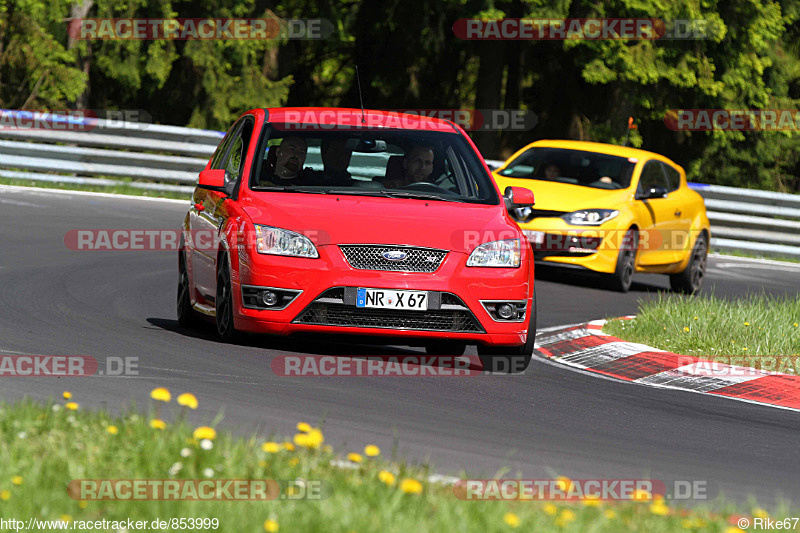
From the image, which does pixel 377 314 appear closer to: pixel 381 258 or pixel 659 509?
pixel 381 258

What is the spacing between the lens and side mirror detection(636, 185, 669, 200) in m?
16.6

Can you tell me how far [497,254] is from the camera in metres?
9.05

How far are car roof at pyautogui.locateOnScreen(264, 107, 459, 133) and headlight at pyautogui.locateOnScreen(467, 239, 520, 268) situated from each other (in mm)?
1631

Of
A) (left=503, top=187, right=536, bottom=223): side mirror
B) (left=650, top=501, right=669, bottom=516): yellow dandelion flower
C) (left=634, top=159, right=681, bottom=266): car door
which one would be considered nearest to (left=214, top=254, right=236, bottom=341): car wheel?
(left=503, top=187, right=536, bottom=223): side mirror

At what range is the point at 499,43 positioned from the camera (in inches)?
1294

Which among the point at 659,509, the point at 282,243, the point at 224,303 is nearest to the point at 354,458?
the point at 659,509

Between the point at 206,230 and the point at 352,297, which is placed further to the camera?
the point at 206,230

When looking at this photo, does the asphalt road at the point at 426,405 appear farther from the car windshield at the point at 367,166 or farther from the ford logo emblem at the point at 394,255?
the car windshield at the point at 367,166

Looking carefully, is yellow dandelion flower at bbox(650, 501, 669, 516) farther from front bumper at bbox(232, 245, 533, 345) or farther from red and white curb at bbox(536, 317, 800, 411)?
red and white curb at bbox(536, 317, 800, 411)

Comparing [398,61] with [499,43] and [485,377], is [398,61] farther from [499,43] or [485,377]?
[485,377]

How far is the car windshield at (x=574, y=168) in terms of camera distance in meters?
17.0

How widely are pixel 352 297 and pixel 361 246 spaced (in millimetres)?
316

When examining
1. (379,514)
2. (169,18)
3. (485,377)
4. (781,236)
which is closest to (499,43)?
(169,18)

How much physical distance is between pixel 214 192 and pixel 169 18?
20.4 meters
